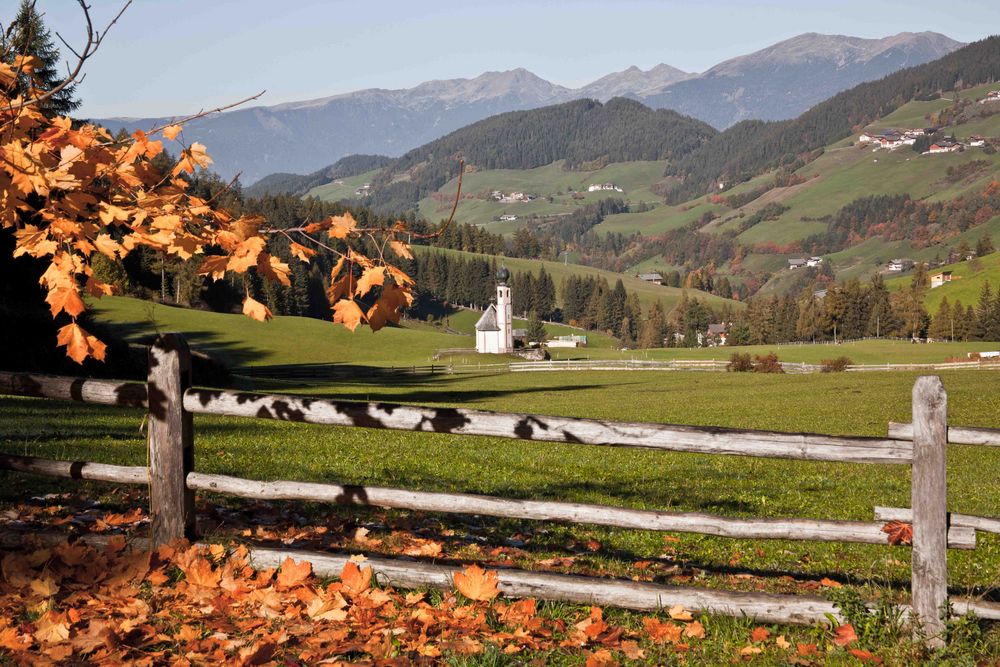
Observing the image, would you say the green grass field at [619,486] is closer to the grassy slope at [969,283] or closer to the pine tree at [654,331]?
the pine tree at [654,331]

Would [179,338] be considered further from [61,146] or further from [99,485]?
[99,485]

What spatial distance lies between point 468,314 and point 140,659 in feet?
615

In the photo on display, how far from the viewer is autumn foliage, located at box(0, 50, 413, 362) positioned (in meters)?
4.45

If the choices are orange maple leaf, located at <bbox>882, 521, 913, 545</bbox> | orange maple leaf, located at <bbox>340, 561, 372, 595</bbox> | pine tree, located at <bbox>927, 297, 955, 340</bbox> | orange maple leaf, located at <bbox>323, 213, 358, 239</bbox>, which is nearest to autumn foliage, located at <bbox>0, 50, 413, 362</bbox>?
orange maple leaf, located at <bbox>323, 213, 358, 239</bbox>

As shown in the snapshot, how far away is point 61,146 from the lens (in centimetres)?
465

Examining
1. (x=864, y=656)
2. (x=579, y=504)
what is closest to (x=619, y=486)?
(x=579, y=504)

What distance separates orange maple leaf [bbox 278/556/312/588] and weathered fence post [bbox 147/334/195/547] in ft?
3.21

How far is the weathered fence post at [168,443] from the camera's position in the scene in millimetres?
6496

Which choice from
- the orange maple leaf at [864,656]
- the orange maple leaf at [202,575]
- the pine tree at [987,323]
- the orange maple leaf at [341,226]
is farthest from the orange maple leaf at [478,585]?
the pine tree at [987,323]

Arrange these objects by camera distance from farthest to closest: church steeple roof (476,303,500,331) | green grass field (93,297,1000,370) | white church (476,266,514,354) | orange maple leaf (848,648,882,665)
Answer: church steeple roof (476,303,500,331)
white church (476,266,514,354)
green grass field (93,297,1000,370)
orange maple leaf (848,648,882,665)

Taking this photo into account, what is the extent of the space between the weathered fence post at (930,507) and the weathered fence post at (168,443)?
17.7 feet

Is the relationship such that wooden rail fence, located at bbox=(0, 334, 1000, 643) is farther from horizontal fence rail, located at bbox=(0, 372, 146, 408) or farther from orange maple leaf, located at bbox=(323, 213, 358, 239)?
orange maple leaf, located at bbox=(323, 213, 358, 239)

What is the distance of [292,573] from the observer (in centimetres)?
611

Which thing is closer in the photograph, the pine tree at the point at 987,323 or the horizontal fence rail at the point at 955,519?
the horizontal fence rail at the point at 955,519
